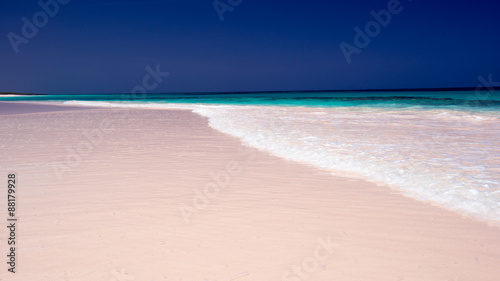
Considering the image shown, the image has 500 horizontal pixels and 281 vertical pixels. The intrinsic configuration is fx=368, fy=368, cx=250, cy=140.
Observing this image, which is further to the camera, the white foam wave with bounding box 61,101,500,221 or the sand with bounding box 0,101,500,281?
the white foam wave with bounding box 61,101,500,221

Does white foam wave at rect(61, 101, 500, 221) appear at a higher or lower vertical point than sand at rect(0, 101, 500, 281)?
higher

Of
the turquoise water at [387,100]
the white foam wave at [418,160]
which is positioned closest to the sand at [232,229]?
the white foam wave at [418,160]

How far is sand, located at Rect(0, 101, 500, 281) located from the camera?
8.46 ft

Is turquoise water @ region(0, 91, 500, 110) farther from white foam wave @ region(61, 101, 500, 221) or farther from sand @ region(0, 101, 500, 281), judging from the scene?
sand @ region(0, 101, 500, 281)

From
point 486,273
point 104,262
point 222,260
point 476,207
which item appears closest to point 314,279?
point 222,260

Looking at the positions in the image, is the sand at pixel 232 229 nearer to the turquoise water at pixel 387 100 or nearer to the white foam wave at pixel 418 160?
the white foam wave at pixel 418 160

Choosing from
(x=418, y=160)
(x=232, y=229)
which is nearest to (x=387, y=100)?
(x=418, y=160)

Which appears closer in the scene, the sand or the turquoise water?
the sand

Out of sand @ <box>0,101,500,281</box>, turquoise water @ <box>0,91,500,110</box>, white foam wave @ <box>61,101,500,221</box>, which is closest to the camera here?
sand @ <box>0,101,500,281</box>

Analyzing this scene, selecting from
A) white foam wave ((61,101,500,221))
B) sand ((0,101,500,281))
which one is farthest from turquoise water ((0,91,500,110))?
sand ((0,101,500,281))

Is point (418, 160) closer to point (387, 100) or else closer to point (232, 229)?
point (232, 229)

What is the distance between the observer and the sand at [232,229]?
8.46 ft

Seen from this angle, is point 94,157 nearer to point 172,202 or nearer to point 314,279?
point 172,202

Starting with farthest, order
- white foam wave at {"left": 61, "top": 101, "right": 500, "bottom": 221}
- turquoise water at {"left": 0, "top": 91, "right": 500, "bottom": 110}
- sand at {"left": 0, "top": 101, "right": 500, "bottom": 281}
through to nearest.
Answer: turquoise water at {"left": 0, "top": 91, "right": 500, "bottom": 110} < white foam wave at {"left": 61, "top": 101, "right": 500, "bottom": 221} < sand at {"left": 0, "top": 101, "right": 500, "bottom": 281}
